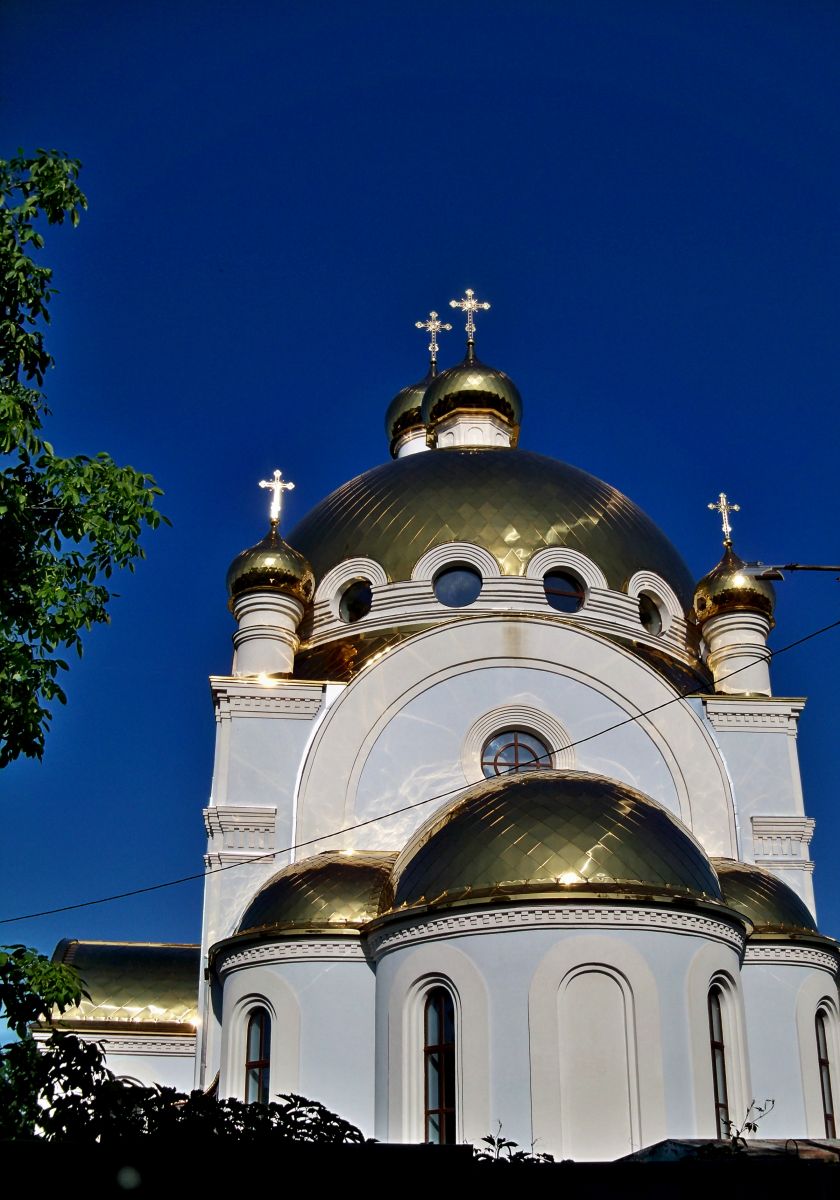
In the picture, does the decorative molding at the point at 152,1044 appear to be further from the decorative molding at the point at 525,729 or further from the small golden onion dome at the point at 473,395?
the small golden onion dome at the point at 473,395

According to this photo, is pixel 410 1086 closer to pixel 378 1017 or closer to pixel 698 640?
pixel 378 1017

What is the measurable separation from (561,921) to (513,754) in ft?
13.6

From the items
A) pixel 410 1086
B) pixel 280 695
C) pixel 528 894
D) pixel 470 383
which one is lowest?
pixel 410 1086

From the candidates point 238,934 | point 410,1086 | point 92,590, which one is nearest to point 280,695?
point 238,934

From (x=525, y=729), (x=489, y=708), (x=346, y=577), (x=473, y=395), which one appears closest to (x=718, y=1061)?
(x=525, y=729)

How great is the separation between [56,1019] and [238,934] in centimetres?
495

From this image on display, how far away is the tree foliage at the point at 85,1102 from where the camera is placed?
5.29 metres

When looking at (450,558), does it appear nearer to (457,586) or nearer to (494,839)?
(457,586)

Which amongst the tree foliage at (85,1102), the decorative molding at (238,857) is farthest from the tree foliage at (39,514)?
the decorative molding at (238,857)

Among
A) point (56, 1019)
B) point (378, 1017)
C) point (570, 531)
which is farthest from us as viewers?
point (570, 531)

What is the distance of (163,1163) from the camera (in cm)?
483

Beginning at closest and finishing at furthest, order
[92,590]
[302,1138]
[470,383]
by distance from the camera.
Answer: [302,1138] < [92,590] < [470,383]

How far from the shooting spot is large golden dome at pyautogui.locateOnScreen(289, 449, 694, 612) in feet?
55.8

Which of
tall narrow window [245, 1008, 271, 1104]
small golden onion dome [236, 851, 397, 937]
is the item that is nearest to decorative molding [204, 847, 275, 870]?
small golden onion dome [236, 851, 397, 937]
